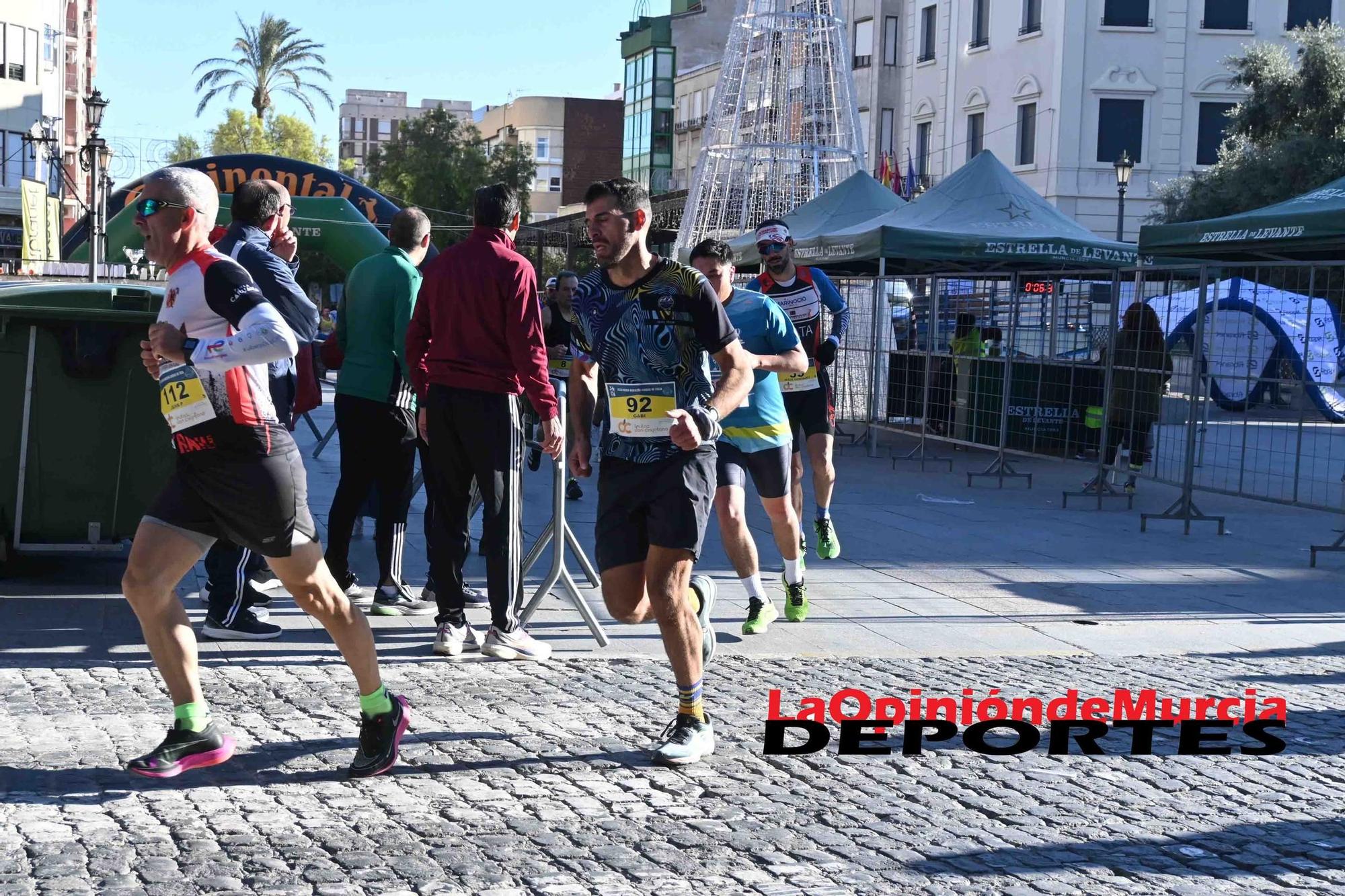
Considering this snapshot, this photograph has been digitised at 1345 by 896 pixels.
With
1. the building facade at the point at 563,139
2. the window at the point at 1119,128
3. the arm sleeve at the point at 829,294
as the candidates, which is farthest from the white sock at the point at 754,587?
the building facade at the point at 563,139

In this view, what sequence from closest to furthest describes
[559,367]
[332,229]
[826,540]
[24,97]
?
[826,540] < [559,367] < [332,229] < [24,97]

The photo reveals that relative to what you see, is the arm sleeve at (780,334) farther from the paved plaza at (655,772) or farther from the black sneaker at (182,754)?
the black sneaker at (182,754)

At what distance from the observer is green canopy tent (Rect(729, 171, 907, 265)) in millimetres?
22266

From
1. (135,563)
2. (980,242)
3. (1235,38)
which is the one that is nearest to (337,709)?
(135,563)

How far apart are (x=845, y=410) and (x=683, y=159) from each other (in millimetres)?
53709

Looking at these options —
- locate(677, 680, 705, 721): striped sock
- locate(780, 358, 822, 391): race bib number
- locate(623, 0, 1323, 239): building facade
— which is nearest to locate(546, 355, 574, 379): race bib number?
locate(780, 358, 822, 391): race bib number

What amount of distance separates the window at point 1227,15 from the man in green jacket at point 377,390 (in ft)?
134

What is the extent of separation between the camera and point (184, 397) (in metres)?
4.99

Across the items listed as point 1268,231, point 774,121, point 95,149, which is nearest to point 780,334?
point 1268,231

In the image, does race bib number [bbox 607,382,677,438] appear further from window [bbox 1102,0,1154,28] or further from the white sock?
window [bbox 1102,0,1154,28]

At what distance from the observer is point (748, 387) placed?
560 centimetres

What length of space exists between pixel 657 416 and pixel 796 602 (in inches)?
112

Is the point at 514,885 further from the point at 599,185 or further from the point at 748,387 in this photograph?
the point at 599,185

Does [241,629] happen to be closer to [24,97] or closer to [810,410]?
[810,410]
